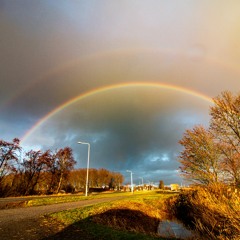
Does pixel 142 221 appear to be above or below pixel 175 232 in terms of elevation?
above

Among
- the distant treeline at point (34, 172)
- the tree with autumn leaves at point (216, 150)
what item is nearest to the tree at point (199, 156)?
the tree with autumn leaves at point (216, 150)

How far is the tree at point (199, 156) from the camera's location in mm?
24531

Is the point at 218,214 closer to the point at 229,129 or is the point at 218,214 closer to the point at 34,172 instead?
the point at 229,129

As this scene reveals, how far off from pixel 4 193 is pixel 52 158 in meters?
14.7

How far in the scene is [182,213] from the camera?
93.4 ft

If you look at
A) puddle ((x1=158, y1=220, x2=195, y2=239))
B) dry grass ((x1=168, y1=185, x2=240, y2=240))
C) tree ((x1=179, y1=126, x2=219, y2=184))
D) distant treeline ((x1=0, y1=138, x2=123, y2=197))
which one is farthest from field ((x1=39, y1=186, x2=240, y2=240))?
distant treeline ((x1=0, y1=138, x2=123, y2=197))

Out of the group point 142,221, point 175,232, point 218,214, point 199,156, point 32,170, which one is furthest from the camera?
point 32,170

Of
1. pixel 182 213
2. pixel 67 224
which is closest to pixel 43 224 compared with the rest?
pixel 67 224

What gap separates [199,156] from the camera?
25.6 metres

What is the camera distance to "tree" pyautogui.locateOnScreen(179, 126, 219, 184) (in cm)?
2453

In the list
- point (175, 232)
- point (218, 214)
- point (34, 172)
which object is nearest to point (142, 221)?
point (175, 232)

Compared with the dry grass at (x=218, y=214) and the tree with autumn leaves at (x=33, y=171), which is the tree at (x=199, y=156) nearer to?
the dry grass at (x=218, y=214)

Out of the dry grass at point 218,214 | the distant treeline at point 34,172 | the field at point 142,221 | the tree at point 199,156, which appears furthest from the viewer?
the distant treeline at point 34,172

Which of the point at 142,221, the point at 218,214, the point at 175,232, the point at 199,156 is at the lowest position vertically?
the point at 175,232
